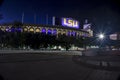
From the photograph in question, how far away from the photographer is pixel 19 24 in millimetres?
70812

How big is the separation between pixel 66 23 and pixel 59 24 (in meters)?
4.58

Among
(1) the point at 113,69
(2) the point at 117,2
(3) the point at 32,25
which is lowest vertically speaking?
(1) the point at 113,69

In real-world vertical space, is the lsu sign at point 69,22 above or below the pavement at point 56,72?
above

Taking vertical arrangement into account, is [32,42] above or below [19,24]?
below

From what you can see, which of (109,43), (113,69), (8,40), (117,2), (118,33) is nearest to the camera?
(117,2)

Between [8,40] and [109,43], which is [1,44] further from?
[109,43]

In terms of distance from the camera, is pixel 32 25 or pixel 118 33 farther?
pixel 32 25

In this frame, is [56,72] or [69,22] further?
[69,22]

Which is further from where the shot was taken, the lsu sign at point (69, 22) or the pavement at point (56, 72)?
the lsu sign at point (69, 22)

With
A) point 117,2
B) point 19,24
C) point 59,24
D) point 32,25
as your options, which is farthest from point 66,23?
point 117,2

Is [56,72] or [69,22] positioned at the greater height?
[69,22]

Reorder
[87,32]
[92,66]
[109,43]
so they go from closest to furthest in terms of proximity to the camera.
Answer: [92,66] < [109,43] < [87,32]

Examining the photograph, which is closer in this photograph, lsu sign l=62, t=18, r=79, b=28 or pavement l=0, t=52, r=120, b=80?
pavement l=0, t=52, r=120, b=80

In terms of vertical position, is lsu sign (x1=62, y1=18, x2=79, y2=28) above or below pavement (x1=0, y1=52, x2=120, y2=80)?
above
